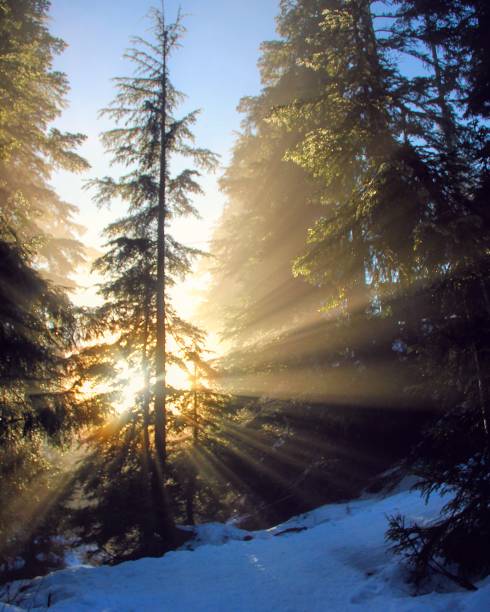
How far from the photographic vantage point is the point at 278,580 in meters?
6.94

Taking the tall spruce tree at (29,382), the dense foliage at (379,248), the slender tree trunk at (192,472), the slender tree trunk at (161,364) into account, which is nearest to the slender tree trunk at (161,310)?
the slender tree trunk at (161,364)

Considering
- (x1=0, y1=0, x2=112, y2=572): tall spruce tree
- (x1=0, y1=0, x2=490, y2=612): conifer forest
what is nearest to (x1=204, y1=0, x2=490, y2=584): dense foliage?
(x1=0, y1=0, x2=490, y2=612): conifer forest

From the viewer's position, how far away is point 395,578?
5.56m

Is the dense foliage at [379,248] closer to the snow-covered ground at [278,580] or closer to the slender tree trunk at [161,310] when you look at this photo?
the snow-covered ground at [278,580]

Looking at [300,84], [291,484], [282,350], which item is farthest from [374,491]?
[300,84]

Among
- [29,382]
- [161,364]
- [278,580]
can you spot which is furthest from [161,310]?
A: [278,580]

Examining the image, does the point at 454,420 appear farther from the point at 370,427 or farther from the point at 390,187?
the point at 370,427

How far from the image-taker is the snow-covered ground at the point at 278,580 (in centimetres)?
536

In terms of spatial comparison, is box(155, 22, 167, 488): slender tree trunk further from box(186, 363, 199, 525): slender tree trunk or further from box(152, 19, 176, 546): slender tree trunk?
box(186, 363, 199, 525): slender tree trunk

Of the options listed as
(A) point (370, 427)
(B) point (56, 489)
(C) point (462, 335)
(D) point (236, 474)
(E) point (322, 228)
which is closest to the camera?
(C) point (462, 335)

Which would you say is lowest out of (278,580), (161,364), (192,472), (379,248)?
(278,580)

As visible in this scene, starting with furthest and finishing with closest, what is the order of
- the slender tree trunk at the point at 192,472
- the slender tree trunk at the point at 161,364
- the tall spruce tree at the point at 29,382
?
the slender tree trunk at the point at 192,472
the slender tree trunk at the point at 161,364
the tall spruce tree at the point at 29,382

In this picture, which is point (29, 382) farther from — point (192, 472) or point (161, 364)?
point (192, 472)

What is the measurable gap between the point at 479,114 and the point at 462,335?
5.81m
